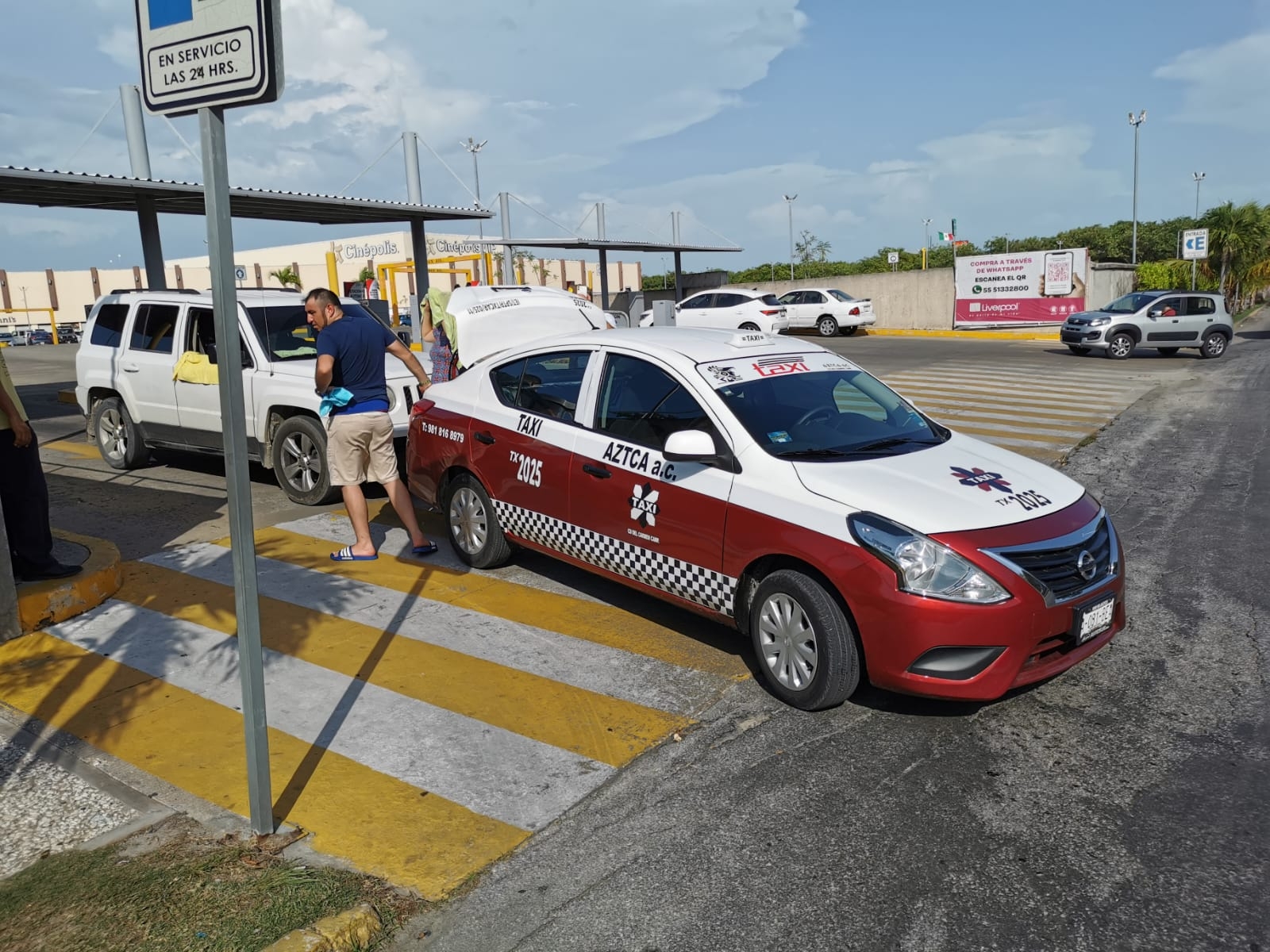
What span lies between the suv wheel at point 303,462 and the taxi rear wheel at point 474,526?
6.81 ft

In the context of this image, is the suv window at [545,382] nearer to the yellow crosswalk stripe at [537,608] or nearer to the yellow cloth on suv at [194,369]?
the yellow crosswalk stripe at [537,608]

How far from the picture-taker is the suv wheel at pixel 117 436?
10344mm

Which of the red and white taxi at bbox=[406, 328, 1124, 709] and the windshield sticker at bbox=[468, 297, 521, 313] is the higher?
the windshield sticker at bbox=[468, 297, 521, 313]

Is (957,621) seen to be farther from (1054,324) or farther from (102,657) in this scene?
(1054,324)

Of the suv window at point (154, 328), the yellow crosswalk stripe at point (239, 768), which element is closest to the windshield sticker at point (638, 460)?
the yellow crosswalk stripe at point (239, 768)

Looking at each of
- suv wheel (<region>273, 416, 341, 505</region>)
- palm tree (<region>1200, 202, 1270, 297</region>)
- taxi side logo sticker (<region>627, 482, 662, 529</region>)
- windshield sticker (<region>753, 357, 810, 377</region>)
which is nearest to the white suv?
suv wheel (<region>273, 416, 341, 505</region>)

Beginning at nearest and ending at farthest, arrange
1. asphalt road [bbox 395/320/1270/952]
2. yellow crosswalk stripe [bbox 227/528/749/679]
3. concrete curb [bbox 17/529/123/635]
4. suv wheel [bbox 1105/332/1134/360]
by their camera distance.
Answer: asphalt road [bbox 395/320/1270/952] → yellow crosswalk stripe [bbox 227/528/749/679] → concrete curb [bbox 17/529/123/635] → suv wheel [bbox 1105/332/1134/360]

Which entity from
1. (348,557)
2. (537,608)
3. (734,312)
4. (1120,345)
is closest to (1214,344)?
(1120,345)

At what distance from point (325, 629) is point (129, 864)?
2.46m

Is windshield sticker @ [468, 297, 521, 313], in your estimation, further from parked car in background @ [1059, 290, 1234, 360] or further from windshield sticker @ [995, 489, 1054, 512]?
parked car in background @ [1059, 290, 1234, 360]

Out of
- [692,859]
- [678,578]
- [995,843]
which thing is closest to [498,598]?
[678,578]

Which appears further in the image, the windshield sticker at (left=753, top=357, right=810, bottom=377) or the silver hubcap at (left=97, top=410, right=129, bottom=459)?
the silver hubcap at (left=97, top=410, right=129, bottom=459)

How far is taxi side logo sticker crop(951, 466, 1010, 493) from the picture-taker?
4816mm

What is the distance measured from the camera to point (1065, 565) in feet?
14.7
